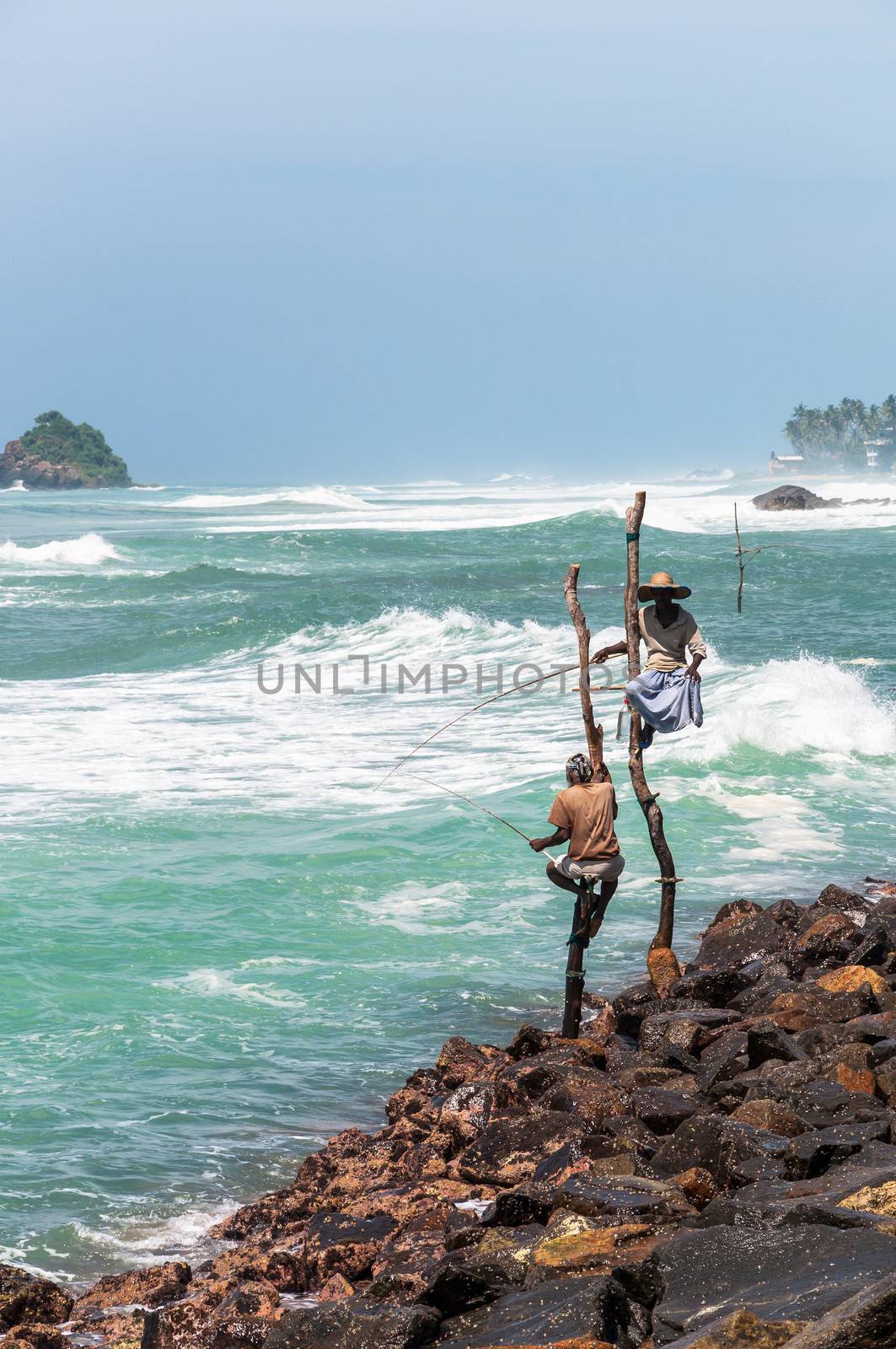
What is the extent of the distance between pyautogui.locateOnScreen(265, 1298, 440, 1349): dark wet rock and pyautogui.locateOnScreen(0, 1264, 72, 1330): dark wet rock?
1420mm

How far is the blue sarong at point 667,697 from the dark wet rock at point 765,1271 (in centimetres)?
406

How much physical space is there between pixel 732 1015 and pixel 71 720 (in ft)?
38.5

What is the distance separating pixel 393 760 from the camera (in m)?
15.2

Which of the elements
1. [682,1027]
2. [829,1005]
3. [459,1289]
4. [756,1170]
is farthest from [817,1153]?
[829,1005]

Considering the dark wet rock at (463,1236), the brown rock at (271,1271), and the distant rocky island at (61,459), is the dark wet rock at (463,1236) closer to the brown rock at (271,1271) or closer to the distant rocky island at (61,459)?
the brown rock at (271,1271)

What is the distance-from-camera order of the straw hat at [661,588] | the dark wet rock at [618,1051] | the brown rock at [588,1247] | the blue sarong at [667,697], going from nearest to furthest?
the brown rock at [588,1247], the dark wet rock at [618,1051], the straw hat at [661,588], the blue sarong at [667,697]

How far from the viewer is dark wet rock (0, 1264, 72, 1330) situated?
5301mm

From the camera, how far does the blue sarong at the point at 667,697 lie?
315 inches

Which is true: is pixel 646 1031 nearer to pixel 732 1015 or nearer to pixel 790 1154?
pixel 732 1015

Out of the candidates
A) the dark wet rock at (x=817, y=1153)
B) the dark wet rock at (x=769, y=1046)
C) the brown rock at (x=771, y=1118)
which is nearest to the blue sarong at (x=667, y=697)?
the dark wet rock at (x=769, y=1046)

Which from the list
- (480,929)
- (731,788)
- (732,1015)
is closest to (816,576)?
(731,788)

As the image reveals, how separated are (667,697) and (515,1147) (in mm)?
2799

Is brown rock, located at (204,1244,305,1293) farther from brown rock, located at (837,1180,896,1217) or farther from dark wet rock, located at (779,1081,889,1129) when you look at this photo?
brown rock, located at (837,1180,896,1217)

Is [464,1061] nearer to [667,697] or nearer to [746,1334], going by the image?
[667,697]
